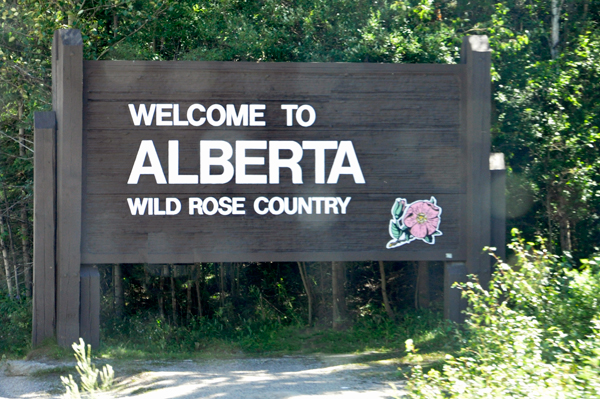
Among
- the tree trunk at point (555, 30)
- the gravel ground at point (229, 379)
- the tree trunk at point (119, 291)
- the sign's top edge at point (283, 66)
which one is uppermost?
the tree trunk at point (555, 30)

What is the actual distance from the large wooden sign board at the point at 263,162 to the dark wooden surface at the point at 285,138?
0.6 inches

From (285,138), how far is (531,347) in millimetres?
3658

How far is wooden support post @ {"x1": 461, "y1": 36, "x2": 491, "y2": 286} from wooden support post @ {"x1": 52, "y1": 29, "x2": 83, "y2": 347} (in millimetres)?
4388

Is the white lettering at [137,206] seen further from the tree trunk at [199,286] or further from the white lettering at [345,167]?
the tree trunk at [199,286]

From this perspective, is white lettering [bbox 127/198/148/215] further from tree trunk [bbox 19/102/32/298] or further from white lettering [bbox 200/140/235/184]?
tree trunk [bbox 19/102/32/298]

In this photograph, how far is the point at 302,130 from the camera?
727cm

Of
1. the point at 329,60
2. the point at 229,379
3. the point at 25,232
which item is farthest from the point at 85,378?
the point at 25,232

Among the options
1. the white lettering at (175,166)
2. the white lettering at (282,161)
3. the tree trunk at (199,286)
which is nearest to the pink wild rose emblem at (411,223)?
the white lettering at (282,161)

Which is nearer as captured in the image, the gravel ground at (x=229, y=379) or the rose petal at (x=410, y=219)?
the gravel ground at (x=229, y=379)

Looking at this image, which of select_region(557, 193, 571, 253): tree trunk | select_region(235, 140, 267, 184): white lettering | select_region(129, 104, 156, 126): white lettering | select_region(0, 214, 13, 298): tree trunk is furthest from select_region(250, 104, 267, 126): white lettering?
select_region(0, 214, 13, 298): tree trunk

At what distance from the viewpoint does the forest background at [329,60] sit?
9.24 meters

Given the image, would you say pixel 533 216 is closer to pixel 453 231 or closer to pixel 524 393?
pixel 453 231

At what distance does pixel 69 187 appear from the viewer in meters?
6.97

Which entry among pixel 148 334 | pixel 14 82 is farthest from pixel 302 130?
pixel 14 82
